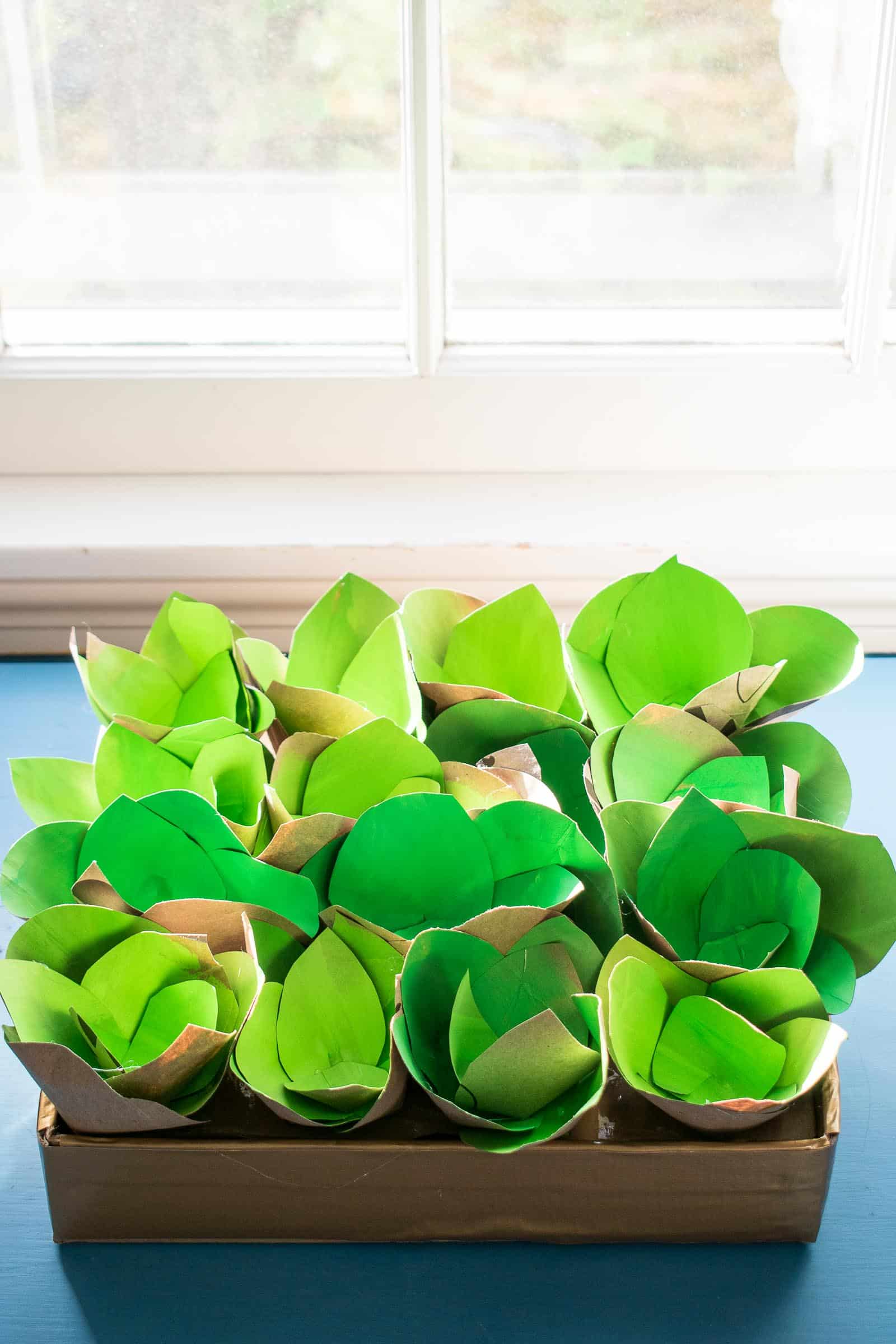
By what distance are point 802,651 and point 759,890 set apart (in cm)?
14

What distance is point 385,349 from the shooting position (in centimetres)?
79

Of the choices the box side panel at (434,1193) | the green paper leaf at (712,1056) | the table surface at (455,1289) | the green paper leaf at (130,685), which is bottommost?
the table surface at (455,1289)

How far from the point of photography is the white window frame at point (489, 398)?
779 millimetres

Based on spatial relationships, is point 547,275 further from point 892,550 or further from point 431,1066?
point 431,1066

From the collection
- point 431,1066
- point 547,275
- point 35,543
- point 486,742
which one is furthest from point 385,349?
point 431,1066

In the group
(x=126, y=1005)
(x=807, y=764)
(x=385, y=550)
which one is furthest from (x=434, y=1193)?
(x=385, y=550)

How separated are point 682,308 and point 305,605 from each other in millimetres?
333

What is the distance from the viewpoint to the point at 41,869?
39 cm

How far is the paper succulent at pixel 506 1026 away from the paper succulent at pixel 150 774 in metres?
0.10

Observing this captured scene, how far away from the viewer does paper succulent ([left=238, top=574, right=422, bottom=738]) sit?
46cm

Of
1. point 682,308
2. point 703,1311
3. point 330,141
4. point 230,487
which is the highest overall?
point 330,141

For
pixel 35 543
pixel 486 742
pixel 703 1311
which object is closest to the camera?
pixel 703 1311

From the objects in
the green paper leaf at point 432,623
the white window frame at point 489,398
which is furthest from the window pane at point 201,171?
the green paper leaf at point 432,623

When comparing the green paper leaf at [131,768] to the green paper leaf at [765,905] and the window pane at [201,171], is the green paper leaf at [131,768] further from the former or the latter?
the window pane at [201,171]
